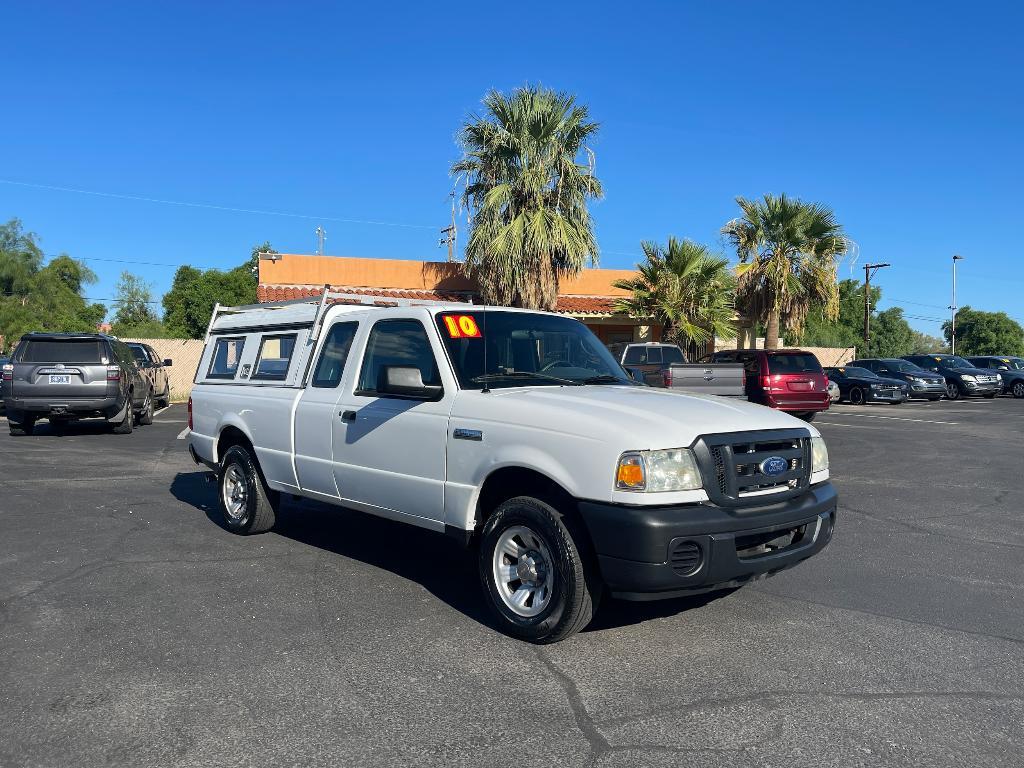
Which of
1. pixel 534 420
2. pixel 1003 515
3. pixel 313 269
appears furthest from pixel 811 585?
pixel 313 269

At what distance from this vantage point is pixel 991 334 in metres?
71.4

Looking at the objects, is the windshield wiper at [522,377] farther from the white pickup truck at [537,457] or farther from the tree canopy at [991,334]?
the tree canopy at [991,334]

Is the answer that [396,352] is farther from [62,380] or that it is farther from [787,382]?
[787,382]

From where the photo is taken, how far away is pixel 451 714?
3750 millimetres

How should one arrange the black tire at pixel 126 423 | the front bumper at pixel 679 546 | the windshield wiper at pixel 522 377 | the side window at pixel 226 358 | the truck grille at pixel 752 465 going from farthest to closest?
1. the black tire at pixel 126 423
2. the side window at pixel 226 358
3. the windshield wiper at pixel 522 377
4. the truck grille at pixel 752 465
5. the front bumper at pixel 679 546

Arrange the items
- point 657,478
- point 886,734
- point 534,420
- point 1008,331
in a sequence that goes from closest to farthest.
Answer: point 886,734
point 657,478
point 534,420
point 1008,331

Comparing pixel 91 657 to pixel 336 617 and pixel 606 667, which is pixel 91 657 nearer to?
pixel 336 617

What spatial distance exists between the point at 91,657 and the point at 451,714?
2.06 meters

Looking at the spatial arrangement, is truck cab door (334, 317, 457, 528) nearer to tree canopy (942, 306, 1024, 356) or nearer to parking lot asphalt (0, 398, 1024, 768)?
parking lot asphalt (0, 398, 1024, 768)

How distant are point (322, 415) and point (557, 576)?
2.54m

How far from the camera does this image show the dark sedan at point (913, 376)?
1116 inches

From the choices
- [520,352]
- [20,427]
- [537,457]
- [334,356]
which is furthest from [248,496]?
[20,427]

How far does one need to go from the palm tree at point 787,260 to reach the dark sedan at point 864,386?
2180 millimetres

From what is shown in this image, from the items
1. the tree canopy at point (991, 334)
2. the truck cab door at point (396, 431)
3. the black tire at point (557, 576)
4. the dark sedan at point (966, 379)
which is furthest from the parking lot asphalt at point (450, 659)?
the tree canopy at point (991, 334)
